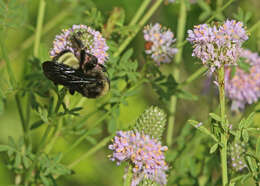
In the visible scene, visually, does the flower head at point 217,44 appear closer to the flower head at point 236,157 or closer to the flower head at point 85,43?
the flower head at point 85,43

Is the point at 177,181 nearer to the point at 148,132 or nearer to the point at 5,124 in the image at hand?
the point at 148,132

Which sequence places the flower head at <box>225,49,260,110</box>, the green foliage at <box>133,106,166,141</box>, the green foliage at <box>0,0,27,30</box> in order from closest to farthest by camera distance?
the green foliage at <box>133,106,166,141</box>, the green foliage at <box>0,0,27,30</box>, the flower head at <box>225,49,260,110</box>

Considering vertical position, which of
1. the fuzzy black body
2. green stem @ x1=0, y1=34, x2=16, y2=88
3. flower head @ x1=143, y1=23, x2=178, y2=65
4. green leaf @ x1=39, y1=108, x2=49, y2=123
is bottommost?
green leaf @ x1=39, y1=108, x2=49, y2=123

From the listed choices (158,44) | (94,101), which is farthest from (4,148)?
(94,101)

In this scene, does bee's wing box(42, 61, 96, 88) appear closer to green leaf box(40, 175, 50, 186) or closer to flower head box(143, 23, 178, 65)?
green leaf box(40, 175, 50, 186)

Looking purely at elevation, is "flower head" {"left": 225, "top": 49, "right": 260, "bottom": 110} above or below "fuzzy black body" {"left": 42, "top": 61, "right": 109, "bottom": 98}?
above

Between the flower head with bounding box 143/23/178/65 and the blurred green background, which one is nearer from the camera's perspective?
the flower head with bounding box 143/23/178/65

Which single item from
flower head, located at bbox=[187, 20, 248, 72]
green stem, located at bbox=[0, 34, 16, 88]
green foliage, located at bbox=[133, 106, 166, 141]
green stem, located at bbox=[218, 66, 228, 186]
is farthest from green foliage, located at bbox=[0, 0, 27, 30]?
green stem, located at bbox=[218, 66, 228, 186]
